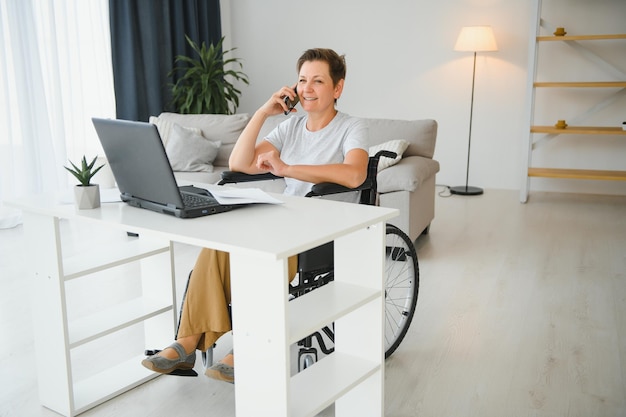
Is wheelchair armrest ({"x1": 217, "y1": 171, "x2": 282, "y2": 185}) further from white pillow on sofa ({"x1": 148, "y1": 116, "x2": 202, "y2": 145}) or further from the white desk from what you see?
white pillow on sofa ({"x1": 148, "y1": 116, "x2": 202, "y2": 145})

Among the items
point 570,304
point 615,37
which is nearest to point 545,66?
point 615,37

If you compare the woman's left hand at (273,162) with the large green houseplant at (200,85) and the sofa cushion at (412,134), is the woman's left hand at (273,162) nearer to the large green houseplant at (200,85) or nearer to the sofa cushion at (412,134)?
the sofa cushion at (412,134)

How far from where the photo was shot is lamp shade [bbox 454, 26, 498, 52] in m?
5.26

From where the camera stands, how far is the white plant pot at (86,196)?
6.43ft

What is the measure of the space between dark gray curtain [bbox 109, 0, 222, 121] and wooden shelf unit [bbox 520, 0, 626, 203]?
9.46 ft

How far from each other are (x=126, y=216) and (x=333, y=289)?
61cm

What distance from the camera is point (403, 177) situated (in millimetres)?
3686

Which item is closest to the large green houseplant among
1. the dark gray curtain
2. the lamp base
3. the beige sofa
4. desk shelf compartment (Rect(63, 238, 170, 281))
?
the dark gray curtain

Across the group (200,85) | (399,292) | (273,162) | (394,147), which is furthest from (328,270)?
(200,85)

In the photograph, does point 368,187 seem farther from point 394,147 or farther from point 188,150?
point 188,150

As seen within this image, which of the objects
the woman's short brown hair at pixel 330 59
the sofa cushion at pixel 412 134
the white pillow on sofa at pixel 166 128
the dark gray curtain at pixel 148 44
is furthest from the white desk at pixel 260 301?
the dark gray curtain at pixel 148 44

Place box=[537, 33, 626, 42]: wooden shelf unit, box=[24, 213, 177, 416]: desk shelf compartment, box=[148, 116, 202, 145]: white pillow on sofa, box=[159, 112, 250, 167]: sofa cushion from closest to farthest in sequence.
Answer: box=[24, 213, 177, 416]: desk shelf compartment < box=[148, 116, 202, 145]: white pillow on sofa < box=[159, 112, 250, 167]: sofa cushion < box=[537, 33, 626, 42]: wooden shelf unit

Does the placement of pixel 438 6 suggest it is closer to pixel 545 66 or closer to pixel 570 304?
pixel 545 66

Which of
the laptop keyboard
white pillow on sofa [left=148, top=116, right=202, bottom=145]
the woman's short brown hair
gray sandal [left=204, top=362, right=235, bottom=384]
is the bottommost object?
gray sandal [left=204, top=362, right=235, bottom=384]
